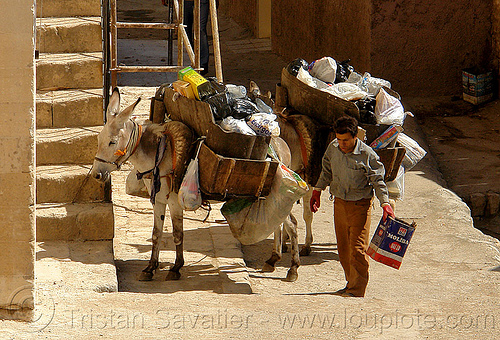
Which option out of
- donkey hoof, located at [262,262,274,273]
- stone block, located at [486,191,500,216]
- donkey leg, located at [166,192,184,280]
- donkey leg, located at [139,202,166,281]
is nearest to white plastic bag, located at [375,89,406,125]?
donkey hoof, located at [262,262,274,273]

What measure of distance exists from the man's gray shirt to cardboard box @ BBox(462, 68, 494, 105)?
6.96 m

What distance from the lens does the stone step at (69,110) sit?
24.4ft

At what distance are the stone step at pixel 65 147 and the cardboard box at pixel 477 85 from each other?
727 cm

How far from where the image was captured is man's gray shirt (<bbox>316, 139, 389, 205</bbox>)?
5750 millimetres

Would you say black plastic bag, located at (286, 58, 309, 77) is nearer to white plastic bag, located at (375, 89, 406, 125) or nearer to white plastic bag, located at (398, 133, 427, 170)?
white plastic bag, located at (375, 89, 406, 125)

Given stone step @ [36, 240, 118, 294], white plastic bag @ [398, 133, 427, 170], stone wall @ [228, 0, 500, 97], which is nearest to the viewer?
stone step @ [36, 240, 118, 294]

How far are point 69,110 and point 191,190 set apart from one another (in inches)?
86.7

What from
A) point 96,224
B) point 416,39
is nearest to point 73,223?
point 96,224

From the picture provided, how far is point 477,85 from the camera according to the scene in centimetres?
1213

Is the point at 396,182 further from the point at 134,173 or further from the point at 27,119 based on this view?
the point at 27,119

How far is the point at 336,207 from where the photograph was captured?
6074 mm

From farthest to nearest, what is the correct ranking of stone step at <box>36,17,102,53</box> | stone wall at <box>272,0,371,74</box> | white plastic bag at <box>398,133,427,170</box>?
1. stone wall at <box>272,0,371,74</box>
2. stone step at <box>36,17,102,53</box>
3. white plastic bag at <box>398,133,427,170</box>

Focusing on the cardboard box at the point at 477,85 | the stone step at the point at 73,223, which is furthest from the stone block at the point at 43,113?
the cardboard box at the point at 477,85

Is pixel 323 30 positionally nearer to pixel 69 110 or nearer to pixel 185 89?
pixel 69 110
